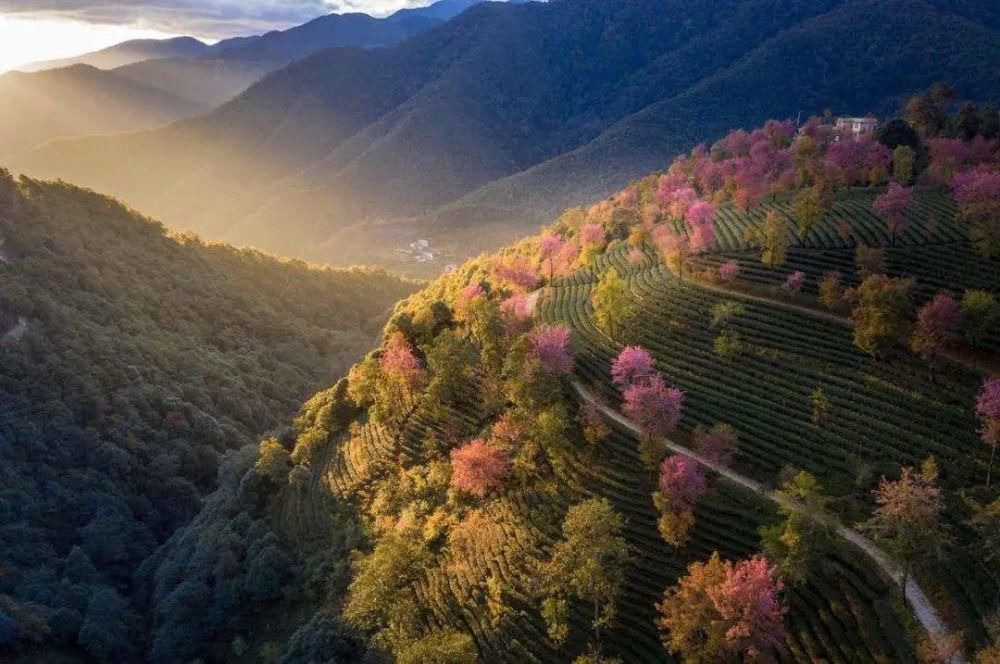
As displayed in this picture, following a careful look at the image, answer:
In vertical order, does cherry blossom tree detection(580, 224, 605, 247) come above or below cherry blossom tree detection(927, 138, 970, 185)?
above

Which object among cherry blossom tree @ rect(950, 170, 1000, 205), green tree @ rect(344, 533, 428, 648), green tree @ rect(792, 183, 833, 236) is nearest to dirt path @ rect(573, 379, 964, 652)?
green tree @ rect(344, 533, 428, 648)

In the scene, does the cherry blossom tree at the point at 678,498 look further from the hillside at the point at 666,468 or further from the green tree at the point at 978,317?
the green tree at the point at 978,317

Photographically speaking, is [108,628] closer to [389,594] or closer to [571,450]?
[389,594]

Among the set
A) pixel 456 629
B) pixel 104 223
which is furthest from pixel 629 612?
pixel 104 223

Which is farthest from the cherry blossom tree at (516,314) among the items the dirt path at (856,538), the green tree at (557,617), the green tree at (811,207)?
the green tree at (811,207)

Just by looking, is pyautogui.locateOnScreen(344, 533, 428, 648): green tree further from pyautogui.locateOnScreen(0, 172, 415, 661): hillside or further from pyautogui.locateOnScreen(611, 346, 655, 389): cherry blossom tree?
pyautogui.locateOnScreen(0, 172, 415, 661): hillside

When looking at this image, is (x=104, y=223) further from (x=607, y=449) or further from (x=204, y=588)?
(x=607, y=449)
